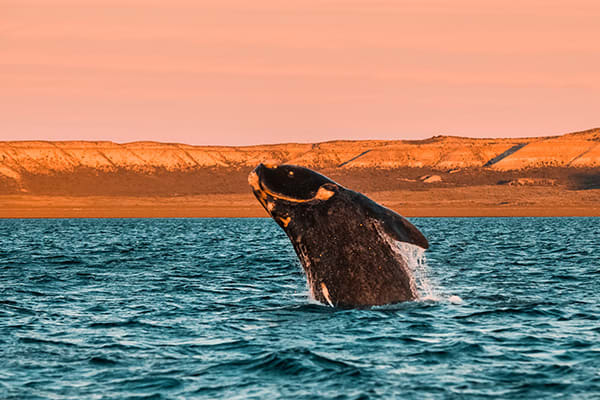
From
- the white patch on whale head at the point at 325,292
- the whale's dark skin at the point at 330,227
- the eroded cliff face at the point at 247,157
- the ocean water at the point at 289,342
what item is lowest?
the ocean water at the point at 289,342

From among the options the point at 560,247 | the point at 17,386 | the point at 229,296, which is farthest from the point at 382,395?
the point at 560,247

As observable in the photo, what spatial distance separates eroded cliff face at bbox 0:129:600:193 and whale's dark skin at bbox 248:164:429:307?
140122 mm

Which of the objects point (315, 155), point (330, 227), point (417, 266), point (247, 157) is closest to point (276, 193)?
point (330, 227)

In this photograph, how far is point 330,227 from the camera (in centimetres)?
1261

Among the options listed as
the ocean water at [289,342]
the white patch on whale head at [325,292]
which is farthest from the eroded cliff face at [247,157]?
the white patch on whale head at [325,292]

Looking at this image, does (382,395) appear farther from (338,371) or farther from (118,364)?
(118,364)

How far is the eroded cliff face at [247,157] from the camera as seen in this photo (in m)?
159

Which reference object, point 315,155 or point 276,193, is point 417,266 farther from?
point 315,155

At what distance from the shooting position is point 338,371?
11.0 m

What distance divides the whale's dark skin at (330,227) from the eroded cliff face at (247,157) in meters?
140

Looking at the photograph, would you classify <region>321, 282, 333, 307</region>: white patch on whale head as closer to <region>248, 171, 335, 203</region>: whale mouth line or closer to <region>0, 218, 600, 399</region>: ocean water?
<region>0, 218, 600, 399</region>: ocean water

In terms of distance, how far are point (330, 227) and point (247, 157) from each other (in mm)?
173956

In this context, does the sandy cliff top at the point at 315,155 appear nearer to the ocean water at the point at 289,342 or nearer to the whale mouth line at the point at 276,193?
the ocean water at the point at 289,342

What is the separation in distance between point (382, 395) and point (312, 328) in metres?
3.69
